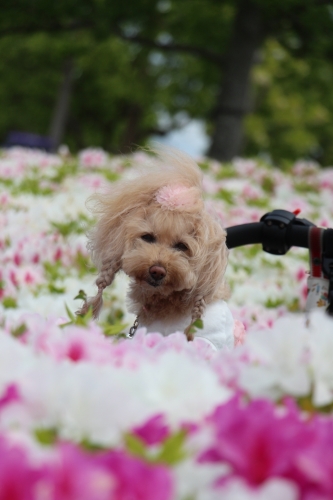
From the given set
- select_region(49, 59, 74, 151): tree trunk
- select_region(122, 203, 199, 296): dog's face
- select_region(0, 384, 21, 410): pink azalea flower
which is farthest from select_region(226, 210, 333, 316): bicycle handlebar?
select_region(49, 59, 74, 151): tree trunk

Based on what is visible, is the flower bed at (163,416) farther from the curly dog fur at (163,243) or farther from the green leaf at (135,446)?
the curly dog fur at (163,243)

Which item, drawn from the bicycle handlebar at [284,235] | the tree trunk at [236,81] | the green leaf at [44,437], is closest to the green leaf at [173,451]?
the green leaf at [44,437]

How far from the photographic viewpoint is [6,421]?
1042 mm

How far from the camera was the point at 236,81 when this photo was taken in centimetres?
1622

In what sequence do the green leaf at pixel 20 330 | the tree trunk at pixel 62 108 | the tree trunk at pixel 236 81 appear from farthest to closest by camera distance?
the tree trunk at pixel 62 108
the tree trunk at pixel 236 81
the green leaf at pixel 20 330

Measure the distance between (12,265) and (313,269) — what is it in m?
2.33

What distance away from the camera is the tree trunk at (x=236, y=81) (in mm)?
15891

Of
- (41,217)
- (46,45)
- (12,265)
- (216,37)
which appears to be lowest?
(12,265)

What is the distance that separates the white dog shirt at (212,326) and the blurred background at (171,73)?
395 inches

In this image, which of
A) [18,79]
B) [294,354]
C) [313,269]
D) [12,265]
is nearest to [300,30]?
[12,265]

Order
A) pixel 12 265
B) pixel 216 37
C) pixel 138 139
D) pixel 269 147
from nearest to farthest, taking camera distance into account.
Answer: pixel 12 265 < pixel 216 37 < pixel 138 139 < pixel 269 147

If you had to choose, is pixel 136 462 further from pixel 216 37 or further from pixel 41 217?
pixel 216 37

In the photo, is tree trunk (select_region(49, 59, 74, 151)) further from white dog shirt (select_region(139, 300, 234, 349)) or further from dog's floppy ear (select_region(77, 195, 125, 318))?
white dog shirt (select_region(139, 300, 234, 349))

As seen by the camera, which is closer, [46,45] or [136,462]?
[136,462]
